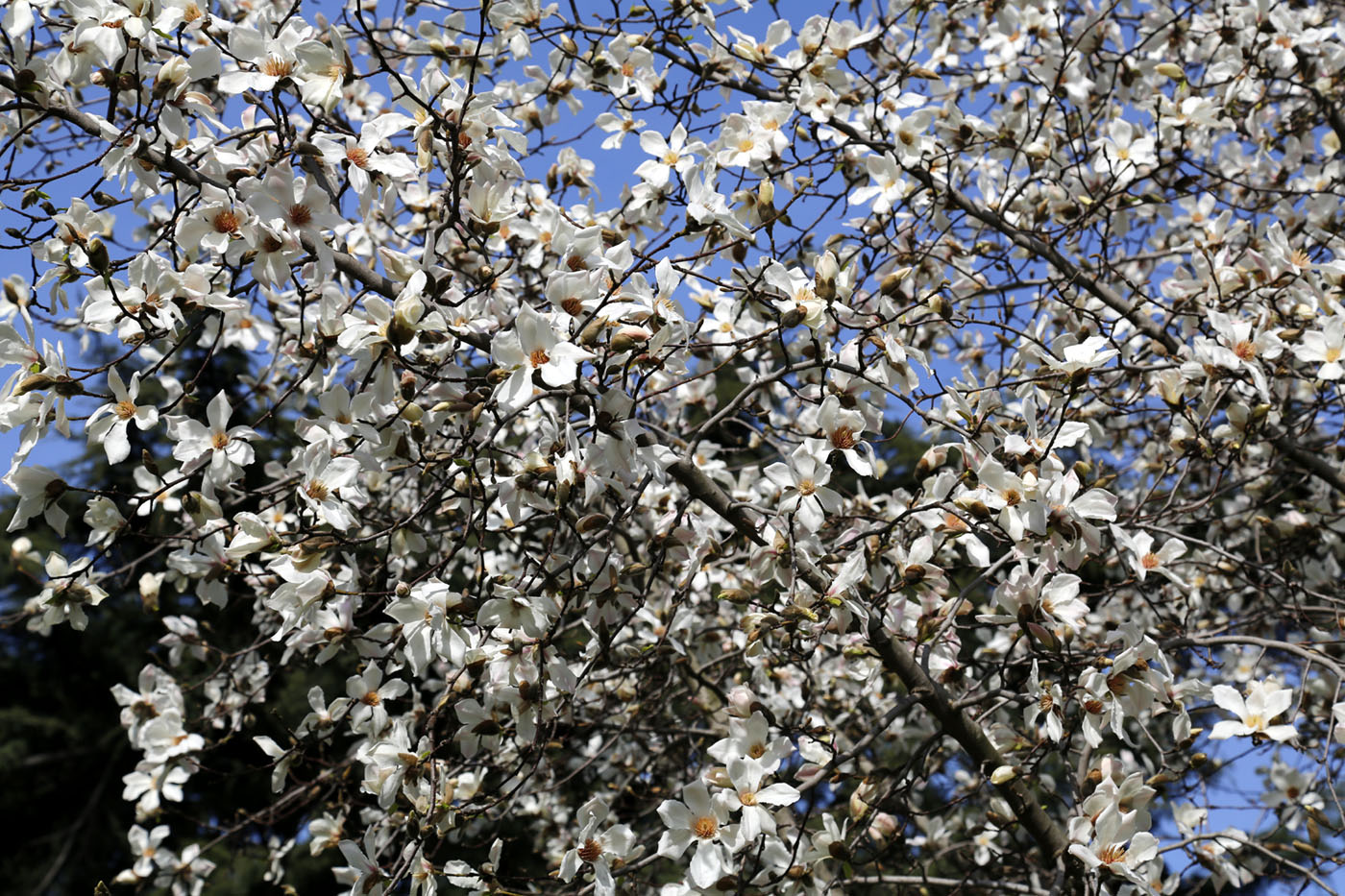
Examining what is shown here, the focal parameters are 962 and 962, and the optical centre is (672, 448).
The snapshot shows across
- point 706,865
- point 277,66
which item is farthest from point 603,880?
point 277,66

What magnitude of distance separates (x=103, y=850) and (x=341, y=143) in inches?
442

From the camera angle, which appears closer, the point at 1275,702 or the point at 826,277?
the point at 826,277

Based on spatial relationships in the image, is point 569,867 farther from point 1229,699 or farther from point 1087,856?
point 1229,699

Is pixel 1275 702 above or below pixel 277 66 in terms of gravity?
below

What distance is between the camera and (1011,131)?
267cm

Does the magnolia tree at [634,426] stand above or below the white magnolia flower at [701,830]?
above

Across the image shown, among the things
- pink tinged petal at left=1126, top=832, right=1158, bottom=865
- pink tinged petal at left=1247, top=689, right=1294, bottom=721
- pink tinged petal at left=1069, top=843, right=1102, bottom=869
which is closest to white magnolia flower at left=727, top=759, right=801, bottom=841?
pink tinged petal at left=1069, top=843, right=1102, bottom=869

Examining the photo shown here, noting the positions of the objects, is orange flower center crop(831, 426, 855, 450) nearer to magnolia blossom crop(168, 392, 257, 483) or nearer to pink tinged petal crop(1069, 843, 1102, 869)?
pink tinged petal crop(1069, 843, 1102, 869)

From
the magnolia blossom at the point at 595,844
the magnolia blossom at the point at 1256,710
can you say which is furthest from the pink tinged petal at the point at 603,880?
the magnolia blossom at the point at 1256,710

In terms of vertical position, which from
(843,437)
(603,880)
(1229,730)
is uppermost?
(843,437)

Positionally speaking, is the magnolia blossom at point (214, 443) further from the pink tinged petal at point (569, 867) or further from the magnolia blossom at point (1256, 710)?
the magnolia blossom at point (1256, 710)

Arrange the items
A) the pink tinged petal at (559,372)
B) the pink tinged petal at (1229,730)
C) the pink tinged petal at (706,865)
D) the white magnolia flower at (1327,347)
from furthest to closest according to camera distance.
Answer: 1. the white magnolia flower at (1327,347)
2. the pink tinged petal at (1229,730)
3. the pink tinged petal at (706,865)
4. the pink tinged petal at (559,372)

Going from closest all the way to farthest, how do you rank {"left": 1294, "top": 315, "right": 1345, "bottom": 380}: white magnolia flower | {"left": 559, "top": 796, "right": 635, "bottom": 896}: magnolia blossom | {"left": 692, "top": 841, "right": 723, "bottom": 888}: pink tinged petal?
{"left": 692, "top": 841, "right": 723, "bottom": 888}: pink tinged petal
{"left": 559, "top": 796, "right": 635, "bottom": 896}: magnolia blossom
{"left": 1294, "top": 315, "right": 1345, "bottom": 380}: white magnolia flower

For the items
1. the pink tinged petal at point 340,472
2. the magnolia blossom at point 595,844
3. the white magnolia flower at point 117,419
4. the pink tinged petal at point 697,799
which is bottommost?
the magnolia blossom at point 595,844
